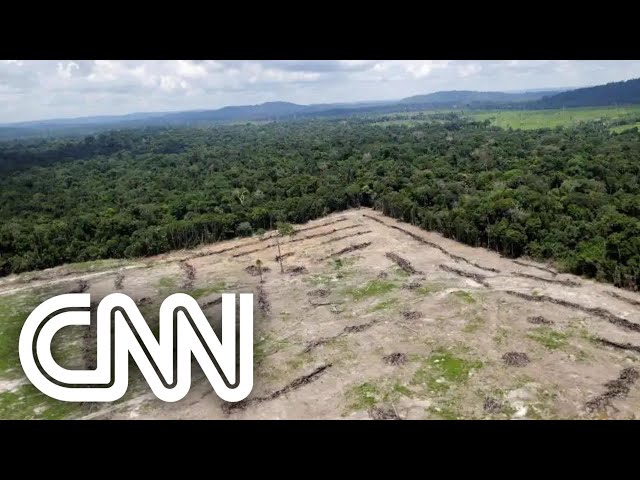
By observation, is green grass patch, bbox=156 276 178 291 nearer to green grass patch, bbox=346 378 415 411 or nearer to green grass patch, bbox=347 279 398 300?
green grass patch, bbox=347 279 398 300

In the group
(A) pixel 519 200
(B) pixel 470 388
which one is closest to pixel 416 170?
(A) pixel 519 200

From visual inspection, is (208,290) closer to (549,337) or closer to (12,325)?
(12,325)

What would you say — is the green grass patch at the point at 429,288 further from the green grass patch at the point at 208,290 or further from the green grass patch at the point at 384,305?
the green grass patch at the point at 208,290

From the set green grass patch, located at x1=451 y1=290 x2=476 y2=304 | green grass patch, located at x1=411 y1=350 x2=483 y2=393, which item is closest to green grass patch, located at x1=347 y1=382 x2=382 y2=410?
green grass patch, located at x1=411 y1=350 x2=483 y2=393

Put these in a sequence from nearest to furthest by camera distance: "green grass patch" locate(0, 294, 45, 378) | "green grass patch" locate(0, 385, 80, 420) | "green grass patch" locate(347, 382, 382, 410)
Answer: "green grass patch" locate(347, 382, 382, 410) → "green grass patch" locate(0, 385, 80, 420) → "green grass patch" locate(0, 294, 45, 378)

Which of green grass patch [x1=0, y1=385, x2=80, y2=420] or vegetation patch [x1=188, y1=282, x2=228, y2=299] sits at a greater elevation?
vegetation patch [x1=188, y1=282, x2=228, y2=299]

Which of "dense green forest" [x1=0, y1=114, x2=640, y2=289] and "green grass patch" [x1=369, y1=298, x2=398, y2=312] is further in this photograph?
"dense green forest" [x1=0, y1=114, x2=640, y2=289]
